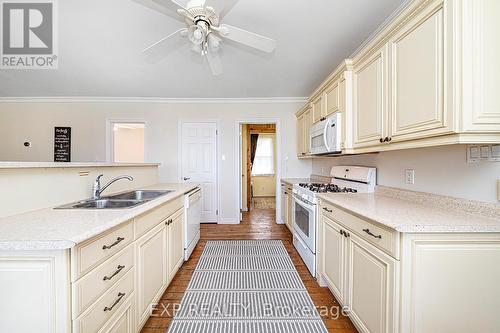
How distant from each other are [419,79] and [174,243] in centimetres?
239

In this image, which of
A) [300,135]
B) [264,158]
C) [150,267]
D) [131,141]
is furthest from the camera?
[264,158]

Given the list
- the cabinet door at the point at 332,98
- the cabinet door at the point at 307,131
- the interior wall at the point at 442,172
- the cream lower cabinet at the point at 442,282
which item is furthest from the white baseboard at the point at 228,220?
the cream lower cabinet at the point at 442,282

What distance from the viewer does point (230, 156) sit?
458 centimetres

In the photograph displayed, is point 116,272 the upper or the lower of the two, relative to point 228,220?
upper

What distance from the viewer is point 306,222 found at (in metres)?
2.61

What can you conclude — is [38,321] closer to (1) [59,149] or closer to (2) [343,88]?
(2) [343,88]

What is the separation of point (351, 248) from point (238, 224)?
3055 millimetres

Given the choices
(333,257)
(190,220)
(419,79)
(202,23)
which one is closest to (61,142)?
(190,220)

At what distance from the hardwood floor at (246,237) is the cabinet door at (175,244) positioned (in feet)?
0.42

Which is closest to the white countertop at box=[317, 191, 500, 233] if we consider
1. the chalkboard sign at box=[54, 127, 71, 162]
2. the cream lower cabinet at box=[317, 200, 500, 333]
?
the cream lower cabinet at box=[317, 200, 500, 333]

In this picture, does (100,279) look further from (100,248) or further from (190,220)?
(190,220)

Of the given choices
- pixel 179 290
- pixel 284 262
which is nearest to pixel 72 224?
pixel 179 290

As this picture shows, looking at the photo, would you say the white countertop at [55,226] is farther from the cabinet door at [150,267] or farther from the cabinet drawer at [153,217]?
the cabinet door at [150,267]

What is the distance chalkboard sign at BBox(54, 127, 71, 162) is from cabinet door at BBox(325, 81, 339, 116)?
15.9 feet
